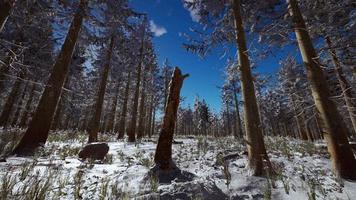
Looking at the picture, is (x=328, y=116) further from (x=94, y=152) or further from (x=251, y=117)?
(x=94, y=152)

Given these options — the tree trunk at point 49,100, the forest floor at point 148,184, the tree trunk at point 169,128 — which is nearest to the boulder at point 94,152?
the forest floor at point 148,184

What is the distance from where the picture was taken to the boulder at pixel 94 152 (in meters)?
6.60

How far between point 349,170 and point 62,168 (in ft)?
23.2

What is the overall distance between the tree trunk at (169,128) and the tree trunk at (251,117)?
207 centimetres

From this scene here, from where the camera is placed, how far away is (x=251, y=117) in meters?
5.95

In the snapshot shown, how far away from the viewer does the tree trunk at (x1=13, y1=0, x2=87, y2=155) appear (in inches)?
251

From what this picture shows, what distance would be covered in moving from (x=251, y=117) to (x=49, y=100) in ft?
22.7

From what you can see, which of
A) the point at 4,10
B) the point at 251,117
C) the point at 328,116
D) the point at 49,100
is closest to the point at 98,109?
the point at 49,100

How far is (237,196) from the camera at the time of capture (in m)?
4.23

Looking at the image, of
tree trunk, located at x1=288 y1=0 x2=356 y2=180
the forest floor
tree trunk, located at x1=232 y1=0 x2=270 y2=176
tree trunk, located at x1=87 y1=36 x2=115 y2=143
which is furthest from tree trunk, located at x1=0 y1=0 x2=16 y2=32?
tree trunk, located at x1=87 y1=36 x2=115 y2=143

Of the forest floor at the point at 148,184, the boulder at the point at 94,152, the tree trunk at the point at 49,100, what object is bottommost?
the forest floor at the point at 148,184

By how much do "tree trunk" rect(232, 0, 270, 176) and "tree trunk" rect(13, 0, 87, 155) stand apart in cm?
605

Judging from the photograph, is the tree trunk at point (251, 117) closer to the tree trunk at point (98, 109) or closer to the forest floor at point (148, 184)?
the forest floor at point (148, 184)

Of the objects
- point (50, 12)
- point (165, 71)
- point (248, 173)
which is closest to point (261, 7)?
point (248, 173)
